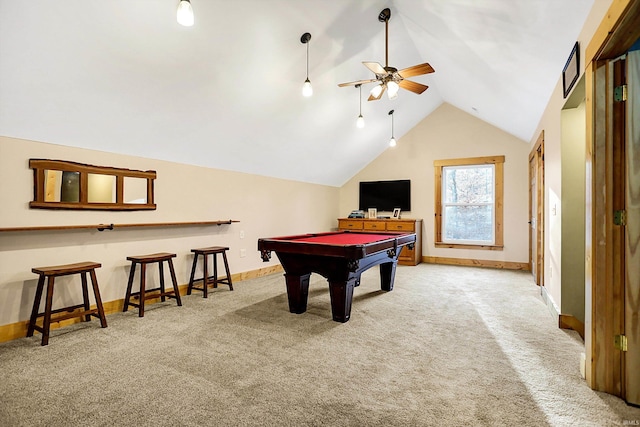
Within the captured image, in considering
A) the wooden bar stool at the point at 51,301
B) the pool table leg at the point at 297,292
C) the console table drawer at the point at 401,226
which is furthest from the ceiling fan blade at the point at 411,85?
the wooden bar stool at the point at 51,301

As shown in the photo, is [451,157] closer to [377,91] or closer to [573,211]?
[377,91]

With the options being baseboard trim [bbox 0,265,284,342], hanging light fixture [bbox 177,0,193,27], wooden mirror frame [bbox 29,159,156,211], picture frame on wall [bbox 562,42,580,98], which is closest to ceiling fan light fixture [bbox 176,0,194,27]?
hanging light fixture [bbox 177,0,193,27]

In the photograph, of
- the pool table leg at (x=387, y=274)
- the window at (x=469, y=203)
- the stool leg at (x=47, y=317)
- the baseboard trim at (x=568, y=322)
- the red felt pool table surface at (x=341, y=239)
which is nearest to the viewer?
the stool leg at (x=47, y=317)

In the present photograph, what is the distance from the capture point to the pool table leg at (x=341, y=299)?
10.0 ft

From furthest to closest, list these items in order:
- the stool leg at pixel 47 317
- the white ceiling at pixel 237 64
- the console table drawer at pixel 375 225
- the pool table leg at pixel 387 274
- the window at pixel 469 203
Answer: the console table drawer at pixel 375 225, the window at pixel 469 203, the pool table leg at pixel 387 274, the stool leg at pixel 47 317, the white ceiling at pixel 237 64

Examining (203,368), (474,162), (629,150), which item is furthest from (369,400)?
(474,162)

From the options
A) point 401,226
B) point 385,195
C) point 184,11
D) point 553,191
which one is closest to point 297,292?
point 184,11

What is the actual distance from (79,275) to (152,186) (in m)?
1.19

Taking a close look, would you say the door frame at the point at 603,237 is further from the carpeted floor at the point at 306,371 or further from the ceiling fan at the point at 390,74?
the ceiling fan at the point at 390,74

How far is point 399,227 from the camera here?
6.55 metres

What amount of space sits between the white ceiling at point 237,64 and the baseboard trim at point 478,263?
2.52m

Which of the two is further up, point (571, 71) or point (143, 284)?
point (571, 71)

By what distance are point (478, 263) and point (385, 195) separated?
2.33 meters

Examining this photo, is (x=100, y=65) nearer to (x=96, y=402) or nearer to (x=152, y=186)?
(x=152, y=186)
